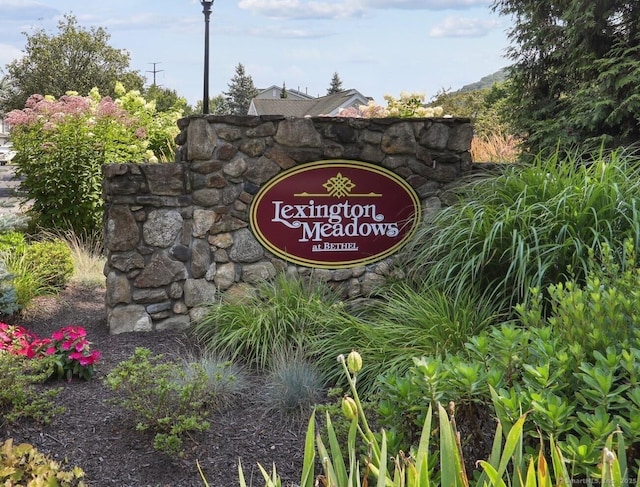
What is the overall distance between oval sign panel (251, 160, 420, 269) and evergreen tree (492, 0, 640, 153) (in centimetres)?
196

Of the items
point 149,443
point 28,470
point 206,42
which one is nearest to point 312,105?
point 206,42

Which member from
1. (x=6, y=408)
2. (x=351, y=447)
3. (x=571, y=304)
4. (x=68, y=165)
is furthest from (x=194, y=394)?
(x=68, y=165)

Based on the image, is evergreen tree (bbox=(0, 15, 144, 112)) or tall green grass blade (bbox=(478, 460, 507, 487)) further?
evergreen tree (bbox=(0, 15, 144, 112))

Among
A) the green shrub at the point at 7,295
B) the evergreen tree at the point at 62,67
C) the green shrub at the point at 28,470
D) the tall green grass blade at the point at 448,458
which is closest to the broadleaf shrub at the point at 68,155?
the green shrub at the point at 7,295

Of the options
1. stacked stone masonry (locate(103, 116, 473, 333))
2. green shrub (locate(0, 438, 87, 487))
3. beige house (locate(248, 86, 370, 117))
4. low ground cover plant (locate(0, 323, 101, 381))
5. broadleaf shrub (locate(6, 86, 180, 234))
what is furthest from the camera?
beige house (locate(248, 86, 370, 117))

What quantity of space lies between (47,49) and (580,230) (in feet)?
69.5

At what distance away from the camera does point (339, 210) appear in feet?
17.5

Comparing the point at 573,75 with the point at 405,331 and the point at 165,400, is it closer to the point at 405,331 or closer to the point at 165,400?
the point at 405,331

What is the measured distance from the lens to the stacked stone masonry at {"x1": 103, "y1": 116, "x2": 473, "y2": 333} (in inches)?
199

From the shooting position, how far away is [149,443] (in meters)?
3.29

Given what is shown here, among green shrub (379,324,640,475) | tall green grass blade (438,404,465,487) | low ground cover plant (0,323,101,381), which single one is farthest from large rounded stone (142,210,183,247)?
tall green grass blade (438,404,465,487)

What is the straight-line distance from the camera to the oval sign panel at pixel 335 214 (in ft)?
17.1

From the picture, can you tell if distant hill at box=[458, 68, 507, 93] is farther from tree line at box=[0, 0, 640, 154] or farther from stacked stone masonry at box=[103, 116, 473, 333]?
stacked stone masonry at box=[103, 116, 473, 333]

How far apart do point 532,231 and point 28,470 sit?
320 cm
